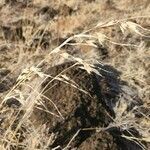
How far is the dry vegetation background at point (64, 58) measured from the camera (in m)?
3.04

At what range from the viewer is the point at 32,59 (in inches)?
208

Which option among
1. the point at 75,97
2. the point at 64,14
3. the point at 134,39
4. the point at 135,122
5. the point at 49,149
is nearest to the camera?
the point at 49,149

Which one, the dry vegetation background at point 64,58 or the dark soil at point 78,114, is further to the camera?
the dark soil at point 78,114

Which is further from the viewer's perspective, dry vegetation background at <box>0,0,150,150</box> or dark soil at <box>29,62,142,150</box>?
dark soil at <box>29,62,142,150</box>

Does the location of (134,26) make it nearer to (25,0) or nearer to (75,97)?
(75,97)

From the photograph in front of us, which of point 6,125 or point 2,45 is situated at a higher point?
point 6,125

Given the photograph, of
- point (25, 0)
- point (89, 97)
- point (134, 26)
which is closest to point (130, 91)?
point (89, 97)

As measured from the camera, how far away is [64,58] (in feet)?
11.1

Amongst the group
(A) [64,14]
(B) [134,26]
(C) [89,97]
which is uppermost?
(B) [134,26]

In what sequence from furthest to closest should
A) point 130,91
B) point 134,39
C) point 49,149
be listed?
point 134,39, point 130,91, point 49,149

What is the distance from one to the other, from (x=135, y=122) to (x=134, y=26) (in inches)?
79.6

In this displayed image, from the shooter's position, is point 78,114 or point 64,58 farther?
point 78,114

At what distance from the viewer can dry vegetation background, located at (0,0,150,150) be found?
9.96 feet

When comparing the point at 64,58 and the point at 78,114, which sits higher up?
the point at 64,58
